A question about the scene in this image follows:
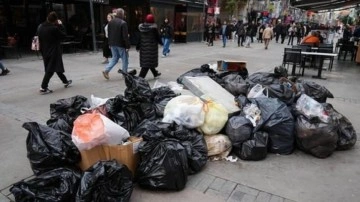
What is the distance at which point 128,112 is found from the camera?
161 inches

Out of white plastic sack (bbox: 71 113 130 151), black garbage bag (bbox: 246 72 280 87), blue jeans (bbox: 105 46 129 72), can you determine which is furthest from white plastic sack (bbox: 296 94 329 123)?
blue jeans (bbox: 105 46 129 72)

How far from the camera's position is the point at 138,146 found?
3.29 meters

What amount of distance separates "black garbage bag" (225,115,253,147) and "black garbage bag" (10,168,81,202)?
6.14 feet

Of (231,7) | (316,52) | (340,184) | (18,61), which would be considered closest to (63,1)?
(18,61)

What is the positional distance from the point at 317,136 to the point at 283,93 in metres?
0.89

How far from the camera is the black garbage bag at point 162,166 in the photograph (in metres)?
3.07

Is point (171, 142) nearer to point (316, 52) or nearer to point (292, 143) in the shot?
point (292, 143)

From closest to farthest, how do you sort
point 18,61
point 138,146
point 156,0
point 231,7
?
point 138,146 < point 18,61 < point 156,0 < point 231,7

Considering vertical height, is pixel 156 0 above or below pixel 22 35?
above

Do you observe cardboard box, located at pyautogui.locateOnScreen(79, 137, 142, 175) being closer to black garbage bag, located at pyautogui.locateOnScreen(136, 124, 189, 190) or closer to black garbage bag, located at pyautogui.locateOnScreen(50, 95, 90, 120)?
black garbage bag, located at pyautogui.locateOnScreen(136, 124, 189, 190)

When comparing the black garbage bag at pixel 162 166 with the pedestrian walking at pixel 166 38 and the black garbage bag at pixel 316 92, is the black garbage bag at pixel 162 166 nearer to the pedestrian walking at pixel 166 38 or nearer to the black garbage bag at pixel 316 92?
the black garbage bag at pixel 316 92

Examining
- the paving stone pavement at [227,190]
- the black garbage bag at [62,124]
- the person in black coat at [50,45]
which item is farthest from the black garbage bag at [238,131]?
the person in black coat at [50,45]

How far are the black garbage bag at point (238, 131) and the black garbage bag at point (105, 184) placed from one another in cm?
152

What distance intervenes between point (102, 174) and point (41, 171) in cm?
79
